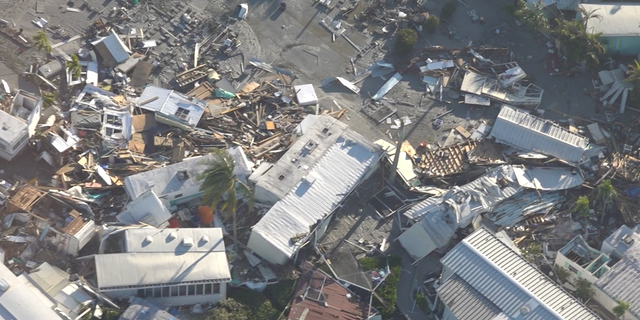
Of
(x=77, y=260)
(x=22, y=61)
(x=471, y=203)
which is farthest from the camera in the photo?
(x=22, y=61)

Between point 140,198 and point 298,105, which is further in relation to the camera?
point 298,105

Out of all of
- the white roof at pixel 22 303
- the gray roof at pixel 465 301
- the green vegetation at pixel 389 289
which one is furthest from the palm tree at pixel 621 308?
the white roof at pixel 22 303

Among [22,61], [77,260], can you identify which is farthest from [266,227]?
[22,61]

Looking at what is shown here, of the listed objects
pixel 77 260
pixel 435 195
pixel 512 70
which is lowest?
pixel 77 260

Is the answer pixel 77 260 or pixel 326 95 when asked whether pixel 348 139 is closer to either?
pixel 326 95

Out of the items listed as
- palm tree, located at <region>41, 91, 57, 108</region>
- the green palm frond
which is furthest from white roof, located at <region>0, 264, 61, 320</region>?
palm tree, located at <region>41, 91, 57, 108</region>

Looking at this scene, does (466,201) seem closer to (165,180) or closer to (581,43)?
(581,43)

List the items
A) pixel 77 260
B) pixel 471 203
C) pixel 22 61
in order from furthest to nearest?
pixel 22 61 → pixel 471 203 → pixel 77 260
